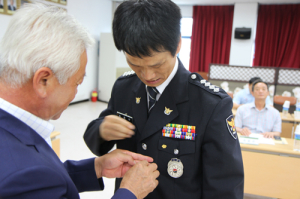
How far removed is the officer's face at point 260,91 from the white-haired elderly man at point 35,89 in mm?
2811

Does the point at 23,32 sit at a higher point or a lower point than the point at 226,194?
higher

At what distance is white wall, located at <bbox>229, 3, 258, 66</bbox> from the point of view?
7.15 m

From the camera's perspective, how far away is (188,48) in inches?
329

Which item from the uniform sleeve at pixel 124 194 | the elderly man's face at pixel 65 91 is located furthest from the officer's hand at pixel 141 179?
the elderly man's face at pixel 65 91

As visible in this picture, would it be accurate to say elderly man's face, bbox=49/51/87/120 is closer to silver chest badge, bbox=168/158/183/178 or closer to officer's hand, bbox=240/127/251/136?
silver chest badge, bbox=168/158/183/178

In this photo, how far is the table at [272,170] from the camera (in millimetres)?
2199

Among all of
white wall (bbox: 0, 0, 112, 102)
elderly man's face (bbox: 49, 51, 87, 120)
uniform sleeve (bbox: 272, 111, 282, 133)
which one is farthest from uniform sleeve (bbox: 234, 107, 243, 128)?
white wall (bbox: 0, 0, 112, 102)

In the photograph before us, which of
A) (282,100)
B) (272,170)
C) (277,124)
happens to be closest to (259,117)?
(277,124)

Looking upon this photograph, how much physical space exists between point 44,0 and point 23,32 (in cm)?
530

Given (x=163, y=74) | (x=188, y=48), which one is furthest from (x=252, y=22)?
(x=163, y=74)

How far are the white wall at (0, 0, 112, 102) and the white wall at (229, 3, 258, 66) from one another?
13.8 feet

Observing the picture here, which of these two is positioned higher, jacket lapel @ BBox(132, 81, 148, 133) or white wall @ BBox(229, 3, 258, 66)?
white wall @ BBox(229, 3, 258, 66)

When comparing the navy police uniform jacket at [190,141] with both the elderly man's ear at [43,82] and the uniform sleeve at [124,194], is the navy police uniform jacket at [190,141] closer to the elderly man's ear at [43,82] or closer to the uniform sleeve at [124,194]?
the uniform sleeve at [124,194]

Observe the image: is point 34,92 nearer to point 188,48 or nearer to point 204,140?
point 204,140
